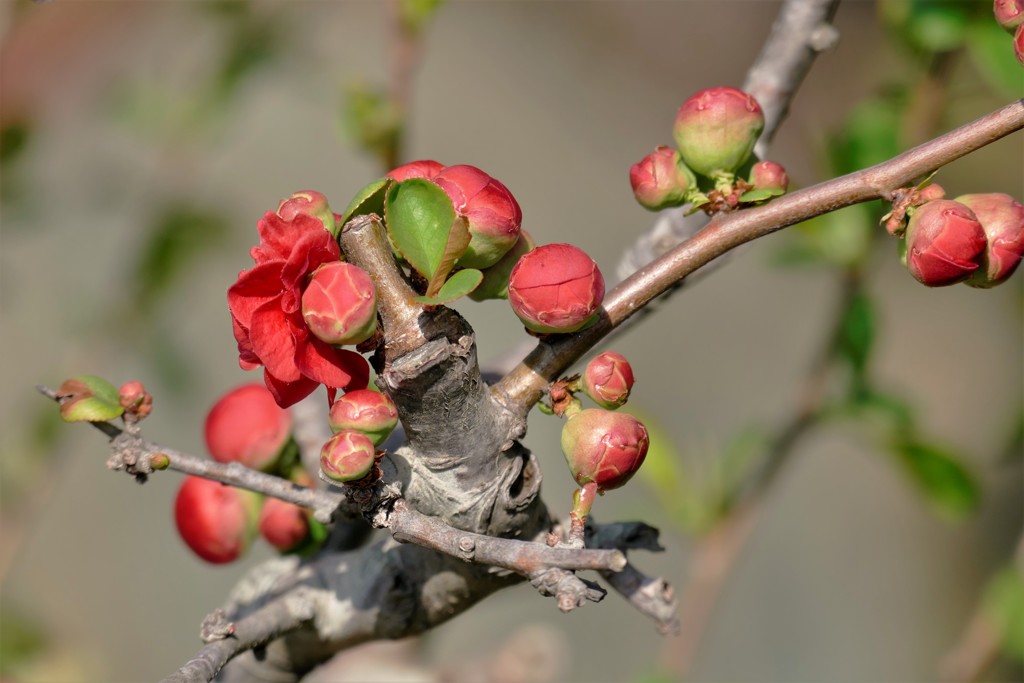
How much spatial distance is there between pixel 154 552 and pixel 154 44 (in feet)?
4.72

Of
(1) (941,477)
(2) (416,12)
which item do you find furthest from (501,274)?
(1) (941,477)

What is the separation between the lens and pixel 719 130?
572 mm

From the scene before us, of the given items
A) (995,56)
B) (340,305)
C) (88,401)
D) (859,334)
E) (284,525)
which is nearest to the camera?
(340,305)

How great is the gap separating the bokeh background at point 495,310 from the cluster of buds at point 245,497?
57 cm

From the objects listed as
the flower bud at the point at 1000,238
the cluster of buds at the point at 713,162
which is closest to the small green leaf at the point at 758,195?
the cluster of buds at the point at 713,162

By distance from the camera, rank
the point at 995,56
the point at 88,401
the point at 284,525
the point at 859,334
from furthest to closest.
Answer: the point at 859,334 → the point at 995,56 → the point at 284,525 → the point at 88,401

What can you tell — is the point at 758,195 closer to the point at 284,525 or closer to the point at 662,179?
the point at 662,179

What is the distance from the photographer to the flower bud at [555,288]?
0.49 meters

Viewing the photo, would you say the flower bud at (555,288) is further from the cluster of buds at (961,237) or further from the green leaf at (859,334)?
the green leaf at (859,334)

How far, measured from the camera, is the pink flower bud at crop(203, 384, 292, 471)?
0.71 meters

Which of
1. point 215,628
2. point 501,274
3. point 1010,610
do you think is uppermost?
point 501,274

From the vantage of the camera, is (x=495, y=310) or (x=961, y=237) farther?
(x=495, y=310)

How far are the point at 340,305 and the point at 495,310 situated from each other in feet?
5.22

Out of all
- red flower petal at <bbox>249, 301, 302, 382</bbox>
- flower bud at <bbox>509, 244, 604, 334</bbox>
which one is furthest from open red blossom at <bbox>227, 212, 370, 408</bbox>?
flower bud at <bbox>509, 244, 604, 334</bbox>
